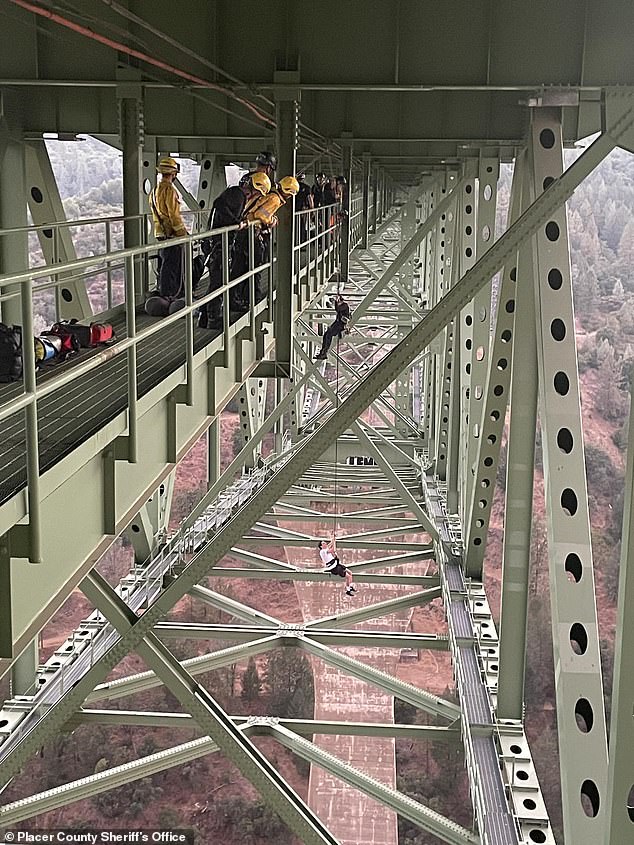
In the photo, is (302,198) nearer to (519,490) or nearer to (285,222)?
(285,222)

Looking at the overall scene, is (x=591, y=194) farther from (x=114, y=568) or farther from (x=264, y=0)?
(x=264, y=0)

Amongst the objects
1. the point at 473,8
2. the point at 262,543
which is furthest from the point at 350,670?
the point at 473,8

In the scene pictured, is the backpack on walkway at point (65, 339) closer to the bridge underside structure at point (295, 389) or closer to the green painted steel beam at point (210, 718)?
the bridge underside structure at point (295, 389)

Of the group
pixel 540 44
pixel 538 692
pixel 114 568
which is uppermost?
pixel 540 44

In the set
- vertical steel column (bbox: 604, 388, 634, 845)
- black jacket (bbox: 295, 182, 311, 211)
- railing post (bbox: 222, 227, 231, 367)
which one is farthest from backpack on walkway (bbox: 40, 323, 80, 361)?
black jacket (bbox: 295, 182, 311, 211)

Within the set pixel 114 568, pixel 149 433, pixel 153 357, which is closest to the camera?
pixel 149 433

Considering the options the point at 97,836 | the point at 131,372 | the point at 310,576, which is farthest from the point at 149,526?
the point at 97,836

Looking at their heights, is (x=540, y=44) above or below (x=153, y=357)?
above

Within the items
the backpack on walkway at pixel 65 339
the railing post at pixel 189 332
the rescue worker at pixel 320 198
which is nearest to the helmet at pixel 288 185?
the railing post at pixel 189 332
